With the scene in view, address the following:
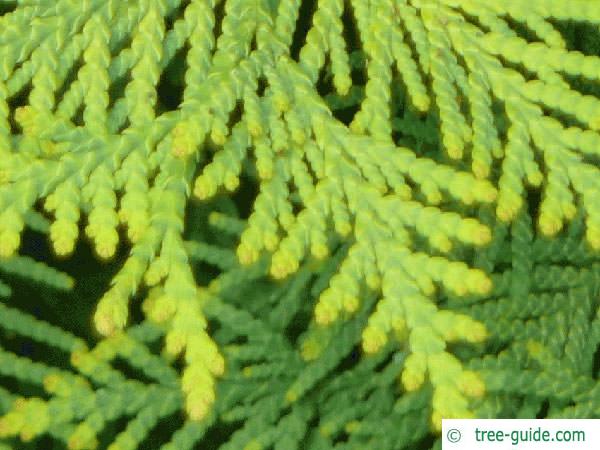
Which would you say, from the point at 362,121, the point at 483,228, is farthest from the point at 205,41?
the point at 483,228

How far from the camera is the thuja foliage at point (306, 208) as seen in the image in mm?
1255

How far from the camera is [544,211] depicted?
132 cm

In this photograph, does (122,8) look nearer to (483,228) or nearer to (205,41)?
(205,41)

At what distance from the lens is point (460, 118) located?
4.58 ft

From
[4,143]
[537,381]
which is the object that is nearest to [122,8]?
[4,143]

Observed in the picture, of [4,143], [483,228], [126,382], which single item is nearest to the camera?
[483,228]

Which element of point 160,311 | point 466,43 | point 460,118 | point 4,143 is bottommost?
point 160,311

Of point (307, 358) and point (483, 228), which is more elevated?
point (483, 228)

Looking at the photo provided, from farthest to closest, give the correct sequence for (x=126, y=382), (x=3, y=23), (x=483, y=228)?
(x=126, y=382) → (x=3, y=23) → (x=483, y=228)

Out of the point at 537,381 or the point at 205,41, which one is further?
the point at 537,381

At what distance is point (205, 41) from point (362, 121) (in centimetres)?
31

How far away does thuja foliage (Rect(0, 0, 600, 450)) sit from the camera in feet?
4.12

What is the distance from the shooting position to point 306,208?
55.6 inches

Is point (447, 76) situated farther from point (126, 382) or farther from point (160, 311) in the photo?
point (126, 382)
